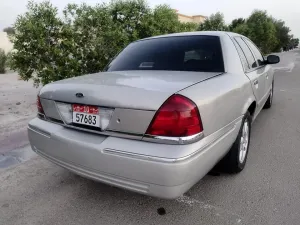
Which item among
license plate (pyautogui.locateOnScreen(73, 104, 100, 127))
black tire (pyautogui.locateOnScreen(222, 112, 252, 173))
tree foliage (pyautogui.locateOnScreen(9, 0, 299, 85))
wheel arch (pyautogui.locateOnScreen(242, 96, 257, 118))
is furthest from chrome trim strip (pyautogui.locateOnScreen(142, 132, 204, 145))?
tree foliage (pyautogui.locateOnScreen(9, 0, 299, 85))

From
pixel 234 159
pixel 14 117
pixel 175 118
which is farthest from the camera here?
pixel 14 117

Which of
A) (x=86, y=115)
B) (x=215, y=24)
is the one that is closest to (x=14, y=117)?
(x=86, y=115)

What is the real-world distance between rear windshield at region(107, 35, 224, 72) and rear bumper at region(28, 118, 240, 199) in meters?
0.79

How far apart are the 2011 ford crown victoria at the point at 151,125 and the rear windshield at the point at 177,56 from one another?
0.02m

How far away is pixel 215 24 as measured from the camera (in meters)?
24.3

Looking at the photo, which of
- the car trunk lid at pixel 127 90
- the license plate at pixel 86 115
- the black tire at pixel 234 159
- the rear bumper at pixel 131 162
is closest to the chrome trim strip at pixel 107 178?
the rear bumper at pixel 131 162

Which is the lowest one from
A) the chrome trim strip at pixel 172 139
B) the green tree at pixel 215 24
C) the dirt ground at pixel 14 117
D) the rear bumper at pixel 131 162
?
the dirt ground at pixel 14 117

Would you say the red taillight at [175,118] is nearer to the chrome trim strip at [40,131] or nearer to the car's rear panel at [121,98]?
the car's rear panel at [121,98]

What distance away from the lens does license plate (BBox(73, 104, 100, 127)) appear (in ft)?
6.55

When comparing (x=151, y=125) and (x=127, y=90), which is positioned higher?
(x=127, y=90)

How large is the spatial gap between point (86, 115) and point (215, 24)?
24563 millimetres

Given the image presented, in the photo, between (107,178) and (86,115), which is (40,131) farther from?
(107,178)

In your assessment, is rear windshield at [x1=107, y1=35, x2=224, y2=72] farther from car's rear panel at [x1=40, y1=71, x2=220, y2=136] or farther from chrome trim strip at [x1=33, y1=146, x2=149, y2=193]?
chrome trim strip at [x1=33, y1=146, x2=149, y2=193]

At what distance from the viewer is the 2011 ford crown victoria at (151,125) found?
5.78ft
